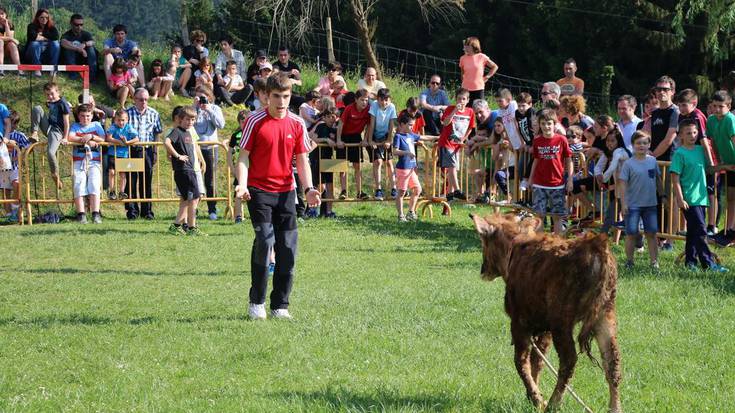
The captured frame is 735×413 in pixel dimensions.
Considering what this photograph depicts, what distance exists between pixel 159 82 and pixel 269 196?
16.0 m

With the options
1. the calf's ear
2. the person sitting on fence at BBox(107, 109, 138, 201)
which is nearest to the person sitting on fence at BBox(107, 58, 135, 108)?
the person sitting on fence at BBox(107, 109, 138, 201)

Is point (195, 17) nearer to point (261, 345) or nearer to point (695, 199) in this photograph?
point (695, 199)

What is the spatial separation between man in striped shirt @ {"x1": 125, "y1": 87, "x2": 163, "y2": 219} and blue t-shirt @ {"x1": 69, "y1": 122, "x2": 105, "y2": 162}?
25.3 inches

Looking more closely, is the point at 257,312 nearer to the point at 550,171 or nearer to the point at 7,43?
the point at 550,171

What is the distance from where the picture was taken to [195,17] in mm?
42281

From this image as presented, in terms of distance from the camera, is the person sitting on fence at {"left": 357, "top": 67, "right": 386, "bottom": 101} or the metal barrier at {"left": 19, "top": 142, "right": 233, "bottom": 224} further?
the person sitting on fence at {"left": 357, "top": 67, "right": 386, "bottom": 101}

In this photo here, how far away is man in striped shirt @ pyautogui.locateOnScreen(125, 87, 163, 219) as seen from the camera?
20.5 m

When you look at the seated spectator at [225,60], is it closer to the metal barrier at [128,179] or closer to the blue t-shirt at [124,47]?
the blue t-shirt at [124,47]

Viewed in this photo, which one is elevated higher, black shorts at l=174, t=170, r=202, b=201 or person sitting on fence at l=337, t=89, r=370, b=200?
person sitting on fence at l=337, t=89, r=370, b=200

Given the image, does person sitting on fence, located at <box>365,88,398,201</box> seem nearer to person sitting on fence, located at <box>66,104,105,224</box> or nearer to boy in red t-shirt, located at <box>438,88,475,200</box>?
boy in red t-shirt, located at <box>438,88,475,200</box>

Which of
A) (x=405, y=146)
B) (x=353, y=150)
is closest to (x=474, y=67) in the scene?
(x=353, y=150)

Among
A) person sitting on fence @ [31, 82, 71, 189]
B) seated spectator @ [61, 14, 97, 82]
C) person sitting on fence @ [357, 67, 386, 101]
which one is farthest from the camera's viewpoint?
seated spectator @ [61, 14, 97, 82]

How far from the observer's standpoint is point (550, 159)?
14961 mm

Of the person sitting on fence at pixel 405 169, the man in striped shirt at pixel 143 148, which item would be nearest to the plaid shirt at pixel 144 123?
the man in striped shirt at pixel 143 148
